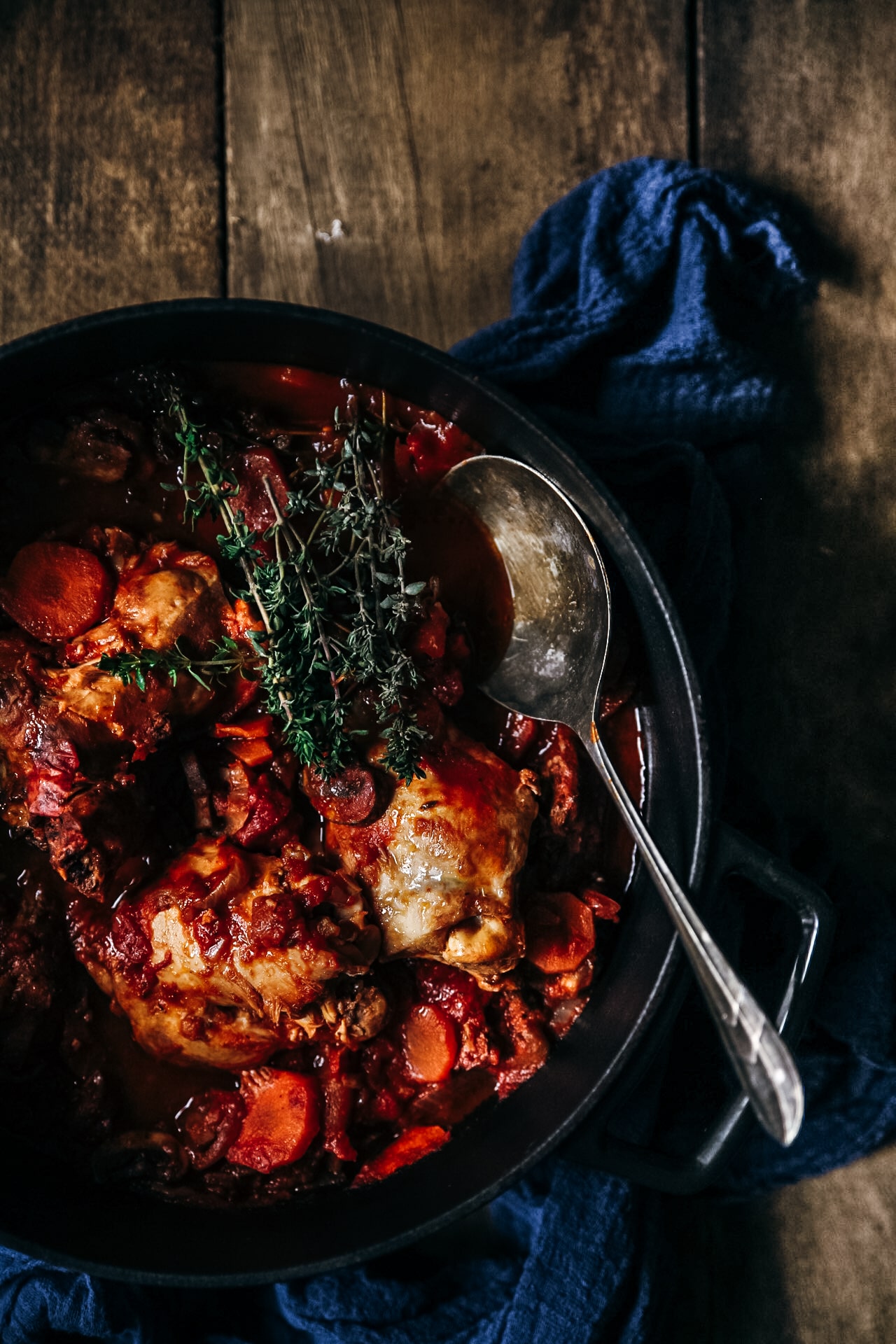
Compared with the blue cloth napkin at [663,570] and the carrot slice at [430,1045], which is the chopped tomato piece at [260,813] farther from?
the blue cloth napkin at [663,570]

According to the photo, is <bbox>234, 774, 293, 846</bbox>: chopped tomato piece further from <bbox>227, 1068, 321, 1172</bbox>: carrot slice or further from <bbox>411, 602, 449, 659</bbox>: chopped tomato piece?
<bbox>227, 1068, 321, 1172</bbox>: carrot slice

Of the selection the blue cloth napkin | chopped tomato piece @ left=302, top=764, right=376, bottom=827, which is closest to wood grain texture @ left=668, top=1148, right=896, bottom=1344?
the blue cloth napkin

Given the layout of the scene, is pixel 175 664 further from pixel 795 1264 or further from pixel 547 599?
pixel 795 1264

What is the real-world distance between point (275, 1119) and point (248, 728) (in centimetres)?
91

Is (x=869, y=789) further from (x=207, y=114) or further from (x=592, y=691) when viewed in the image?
(x=207, y=114)

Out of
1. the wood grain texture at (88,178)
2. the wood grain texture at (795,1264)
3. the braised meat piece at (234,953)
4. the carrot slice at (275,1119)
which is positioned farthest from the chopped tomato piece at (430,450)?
the wood grain texture at (795,1264)

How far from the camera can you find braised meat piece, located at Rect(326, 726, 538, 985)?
7.09ft

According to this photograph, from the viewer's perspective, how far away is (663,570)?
2.57m

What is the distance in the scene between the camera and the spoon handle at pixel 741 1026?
1595 mm

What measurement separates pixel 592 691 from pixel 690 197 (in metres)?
1.39

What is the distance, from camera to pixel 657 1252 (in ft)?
8.21

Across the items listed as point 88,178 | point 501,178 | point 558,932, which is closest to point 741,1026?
point 558,932

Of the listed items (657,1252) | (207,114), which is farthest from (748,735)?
(207,114)

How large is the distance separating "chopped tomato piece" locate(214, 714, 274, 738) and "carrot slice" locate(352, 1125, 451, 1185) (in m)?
1.03
